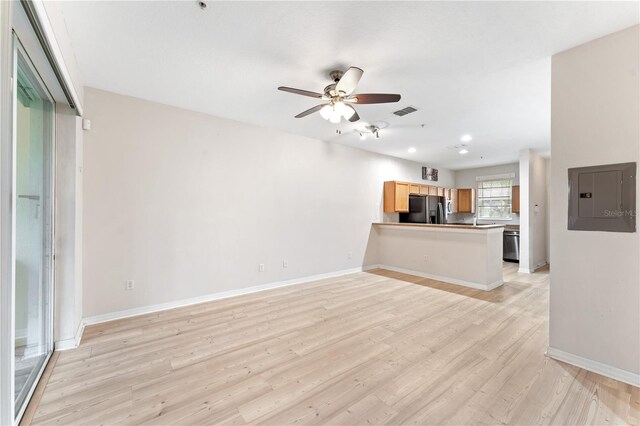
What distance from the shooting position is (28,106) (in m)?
2.04

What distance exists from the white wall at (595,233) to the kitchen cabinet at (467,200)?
6393 mm

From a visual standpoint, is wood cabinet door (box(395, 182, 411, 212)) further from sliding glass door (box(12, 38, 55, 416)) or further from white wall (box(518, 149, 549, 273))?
sliding glass door (box(12, 38, 55, 416))

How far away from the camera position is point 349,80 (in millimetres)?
2361

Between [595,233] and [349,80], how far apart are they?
2.42 m

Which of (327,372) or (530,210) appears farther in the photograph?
(530,210)

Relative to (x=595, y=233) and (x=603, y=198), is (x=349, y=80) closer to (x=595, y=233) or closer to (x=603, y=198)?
(x=603, y=198)

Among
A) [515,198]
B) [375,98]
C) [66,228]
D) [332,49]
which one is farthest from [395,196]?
[66,228]

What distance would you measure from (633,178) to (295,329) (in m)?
3.25

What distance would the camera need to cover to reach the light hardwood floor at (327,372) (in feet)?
5.72

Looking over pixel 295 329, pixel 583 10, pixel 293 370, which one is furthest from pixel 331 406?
pixel 583 10

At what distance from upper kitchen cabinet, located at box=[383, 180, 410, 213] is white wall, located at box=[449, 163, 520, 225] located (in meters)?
3.02

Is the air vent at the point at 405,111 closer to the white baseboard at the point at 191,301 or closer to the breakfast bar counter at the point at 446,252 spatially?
the breakfast bar counter at the point at 446,252

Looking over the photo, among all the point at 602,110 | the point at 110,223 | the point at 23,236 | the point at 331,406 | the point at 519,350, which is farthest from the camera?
the point at 110,223

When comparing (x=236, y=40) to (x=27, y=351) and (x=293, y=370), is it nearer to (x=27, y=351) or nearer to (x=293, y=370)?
(x=293, y=370)
